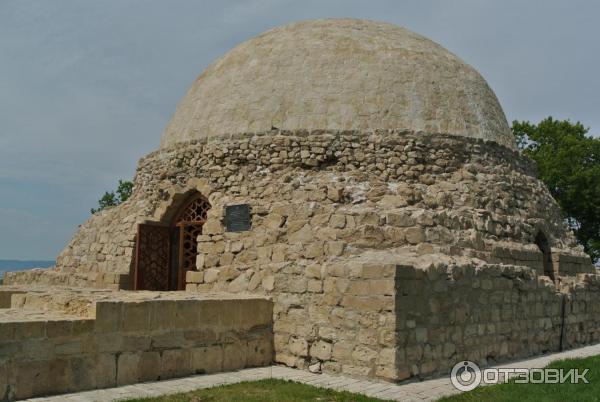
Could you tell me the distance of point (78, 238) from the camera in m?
13.5

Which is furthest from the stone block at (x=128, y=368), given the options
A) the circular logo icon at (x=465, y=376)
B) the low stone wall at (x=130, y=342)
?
the circular logo icon at (x=465, y=376)

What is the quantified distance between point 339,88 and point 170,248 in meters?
4.39

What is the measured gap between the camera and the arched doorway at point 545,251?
467 inches

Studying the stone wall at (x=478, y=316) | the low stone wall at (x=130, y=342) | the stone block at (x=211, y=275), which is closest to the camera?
the low stone wall at (x=130, y=342)

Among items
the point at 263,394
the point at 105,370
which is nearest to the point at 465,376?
the point at 263,394

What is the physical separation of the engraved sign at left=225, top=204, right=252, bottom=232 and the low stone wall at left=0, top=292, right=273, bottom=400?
5.56ft

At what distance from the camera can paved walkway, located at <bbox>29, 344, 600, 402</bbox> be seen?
6.55m

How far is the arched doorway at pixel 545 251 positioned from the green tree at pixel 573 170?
42.1 feet

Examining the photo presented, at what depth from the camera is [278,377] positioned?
777cm

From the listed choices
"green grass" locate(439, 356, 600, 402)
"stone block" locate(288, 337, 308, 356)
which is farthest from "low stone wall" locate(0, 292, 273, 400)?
"green grass" locate(439, 356, 600, 402)

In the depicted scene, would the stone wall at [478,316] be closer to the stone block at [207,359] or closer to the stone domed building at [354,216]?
the stone domed building at [354,216]

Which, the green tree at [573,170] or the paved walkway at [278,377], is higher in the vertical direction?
the green tree at [573,170]

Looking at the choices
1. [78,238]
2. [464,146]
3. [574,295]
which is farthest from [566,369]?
[78,238]

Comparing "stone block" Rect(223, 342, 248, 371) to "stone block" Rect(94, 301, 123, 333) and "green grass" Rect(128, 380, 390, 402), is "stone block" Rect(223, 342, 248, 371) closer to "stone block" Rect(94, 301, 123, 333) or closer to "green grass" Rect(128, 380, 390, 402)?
"green grass" Rect(128, 380, 390, 402)
